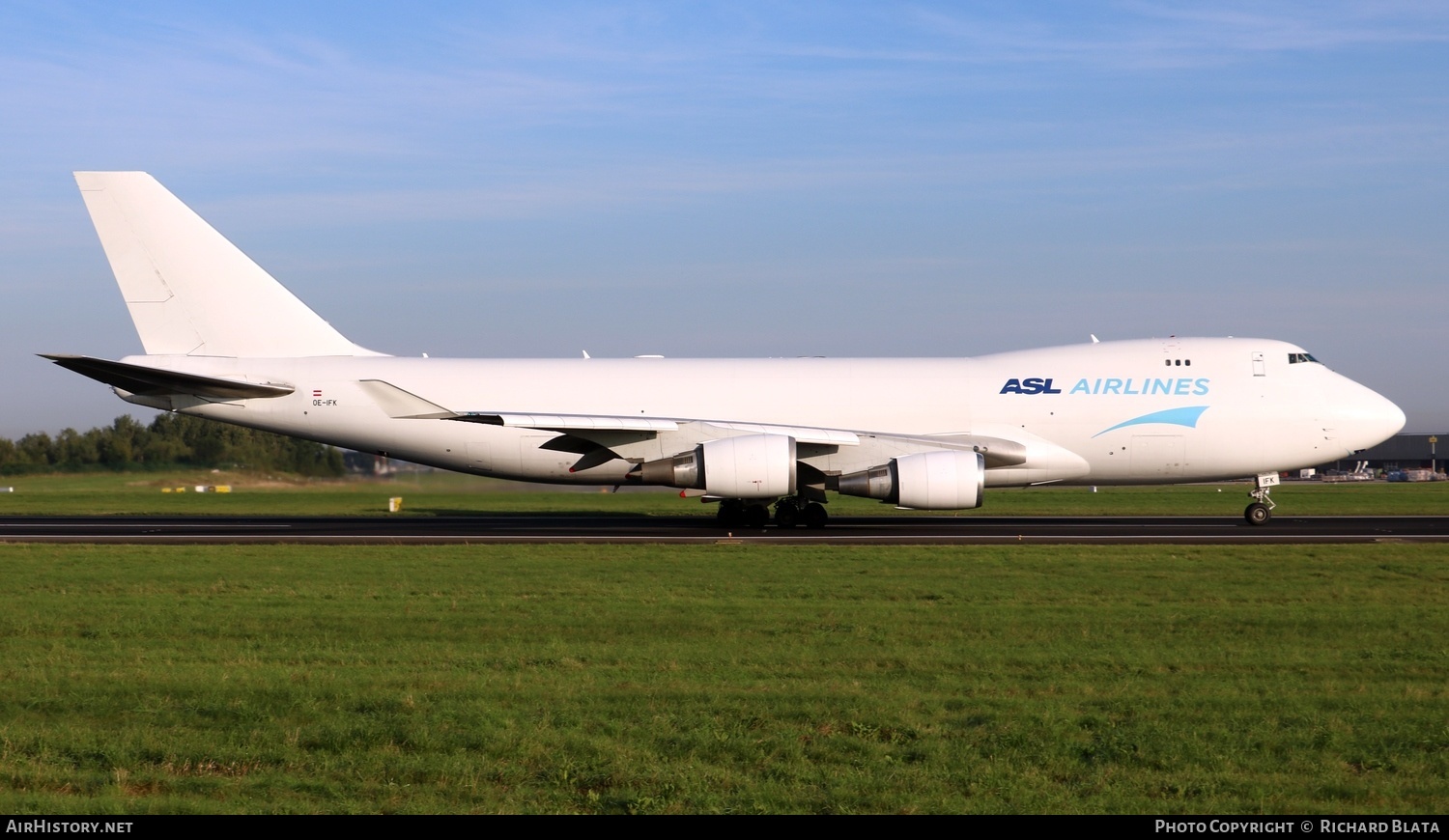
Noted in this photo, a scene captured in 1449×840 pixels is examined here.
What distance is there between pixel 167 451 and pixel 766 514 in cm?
2439

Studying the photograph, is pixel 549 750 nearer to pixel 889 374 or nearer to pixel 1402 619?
pixel 1402 619

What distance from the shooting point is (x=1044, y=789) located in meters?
6.38

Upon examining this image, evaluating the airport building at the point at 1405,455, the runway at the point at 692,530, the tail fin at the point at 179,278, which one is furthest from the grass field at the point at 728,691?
the airport building at the point at 1405,455

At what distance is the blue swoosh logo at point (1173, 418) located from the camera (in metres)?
26.9

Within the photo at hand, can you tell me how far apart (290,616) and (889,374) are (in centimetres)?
1734

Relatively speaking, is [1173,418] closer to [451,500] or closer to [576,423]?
[576,423]

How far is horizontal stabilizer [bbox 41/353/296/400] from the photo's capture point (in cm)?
2470

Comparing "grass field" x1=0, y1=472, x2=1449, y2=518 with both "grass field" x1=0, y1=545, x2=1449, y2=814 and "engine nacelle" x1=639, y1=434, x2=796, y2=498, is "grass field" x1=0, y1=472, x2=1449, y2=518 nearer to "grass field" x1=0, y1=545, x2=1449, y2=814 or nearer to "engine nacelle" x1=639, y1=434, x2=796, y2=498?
"engine nacelle" x1=639, y1=434, x2=796, y2=498

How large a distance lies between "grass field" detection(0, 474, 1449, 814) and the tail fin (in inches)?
428

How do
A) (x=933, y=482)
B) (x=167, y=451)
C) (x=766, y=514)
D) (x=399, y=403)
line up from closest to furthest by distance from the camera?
(x=933, y=482), (x=399, y=403), (x=766, y=514), (x=167, y=451)

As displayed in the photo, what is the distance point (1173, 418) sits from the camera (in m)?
26.9

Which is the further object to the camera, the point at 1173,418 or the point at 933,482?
the point at 1173,418

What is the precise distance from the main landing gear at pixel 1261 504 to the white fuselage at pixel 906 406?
42 centimetres

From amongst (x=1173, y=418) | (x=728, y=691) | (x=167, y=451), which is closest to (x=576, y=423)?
(x=1173, y=418)
